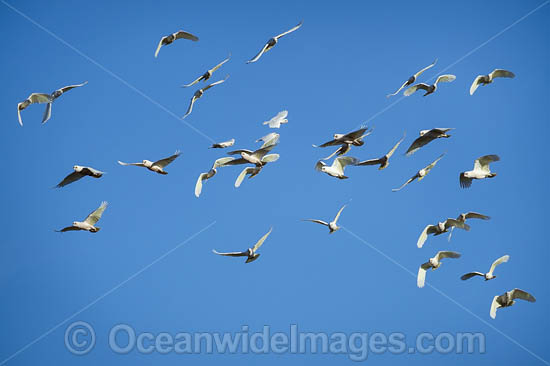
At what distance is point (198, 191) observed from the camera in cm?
2034

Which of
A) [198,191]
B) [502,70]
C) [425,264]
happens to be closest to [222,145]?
[198,191]

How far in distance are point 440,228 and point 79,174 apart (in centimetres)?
884

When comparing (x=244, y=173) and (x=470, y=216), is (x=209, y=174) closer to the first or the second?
(x=244, y=173)

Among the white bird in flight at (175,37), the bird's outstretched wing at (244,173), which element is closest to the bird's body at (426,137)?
the bird's outstretched wing at (244,173)

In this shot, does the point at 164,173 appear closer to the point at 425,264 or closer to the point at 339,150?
the point at 339,150

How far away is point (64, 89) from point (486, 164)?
33.8 ft

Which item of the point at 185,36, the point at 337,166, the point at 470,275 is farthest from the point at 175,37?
the point at 470,275

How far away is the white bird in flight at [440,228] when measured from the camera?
19734 mm

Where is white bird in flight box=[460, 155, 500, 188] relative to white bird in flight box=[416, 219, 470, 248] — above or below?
above

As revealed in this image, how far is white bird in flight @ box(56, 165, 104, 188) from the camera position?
728 inches

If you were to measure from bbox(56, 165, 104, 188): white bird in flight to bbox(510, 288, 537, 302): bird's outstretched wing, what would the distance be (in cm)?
1037

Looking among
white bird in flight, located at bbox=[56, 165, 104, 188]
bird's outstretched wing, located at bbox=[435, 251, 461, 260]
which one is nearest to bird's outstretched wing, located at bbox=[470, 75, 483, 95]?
bird's outstretched wing, located at bbox=[435, 251, 461, 260]

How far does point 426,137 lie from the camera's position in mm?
19172

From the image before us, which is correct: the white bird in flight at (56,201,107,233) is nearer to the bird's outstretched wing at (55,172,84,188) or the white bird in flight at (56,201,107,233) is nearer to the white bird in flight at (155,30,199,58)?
the bird's outstretched wing at (55,172,84,188)
